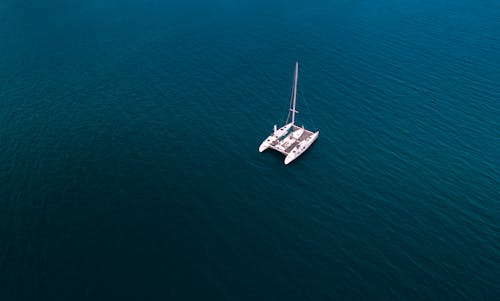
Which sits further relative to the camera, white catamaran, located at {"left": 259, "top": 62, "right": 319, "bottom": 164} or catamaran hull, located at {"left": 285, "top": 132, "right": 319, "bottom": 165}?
white catamaran, located at {"left": 259, "top": 62, "right": 319, "bottom": 164}

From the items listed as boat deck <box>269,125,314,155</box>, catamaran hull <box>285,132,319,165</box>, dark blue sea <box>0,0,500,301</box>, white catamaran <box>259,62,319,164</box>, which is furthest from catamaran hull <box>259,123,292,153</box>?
catamaran hull <box>285,132,319,165</box>

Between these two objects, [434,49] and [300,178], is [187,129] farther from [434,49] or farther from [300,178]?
[434,49]

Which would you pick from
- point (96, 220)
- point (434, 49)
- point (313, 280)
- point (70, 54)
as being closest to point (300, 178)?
point (313, 280)

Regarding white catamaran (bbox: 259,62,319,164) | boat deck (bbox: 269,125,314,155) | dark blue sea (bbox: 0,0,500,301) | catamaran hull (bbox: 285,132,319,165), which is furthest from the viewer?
boat deck (bbox: 269,125,314,155)

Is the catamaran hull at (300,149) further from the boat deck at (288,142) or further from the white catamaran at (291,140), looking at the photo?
the boat deck at (288,142)

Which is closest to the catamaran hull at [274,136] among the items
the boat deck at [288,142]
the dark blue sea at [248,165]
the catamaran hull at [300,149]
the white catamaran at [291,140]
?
the white catamaran at [291,140]

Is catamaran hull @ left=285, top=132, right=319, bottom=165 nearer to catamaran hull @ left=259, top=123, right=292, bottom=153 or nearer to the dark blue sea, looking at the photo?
the dark blue sea

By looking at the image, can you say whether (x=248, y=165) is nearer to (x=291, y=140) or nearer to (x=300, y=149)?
(x=300, y=149)

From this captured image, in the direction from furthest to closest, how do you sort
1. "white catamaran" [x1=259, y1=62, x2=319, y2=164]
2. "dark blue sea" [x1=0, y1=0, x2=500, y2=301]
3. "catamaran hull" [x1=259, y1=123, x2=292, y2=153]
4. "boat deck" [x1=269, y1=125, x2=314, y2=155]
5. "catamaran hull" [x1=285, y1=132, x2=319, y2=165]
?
"catamaran hull" [x1=259, y1=123, x2=292, y2=153]
"boat deck" [x1=269, y1=125, x2=314, y2=155]
"white catamaran" [x1=259, y1=62, x2=319, y2=164]
"catamaran hull" [x1=285, y1=132, x2=319, y2=165]
"dark blue sea" [x1=0, y1=0, x2=500, y2=301]
